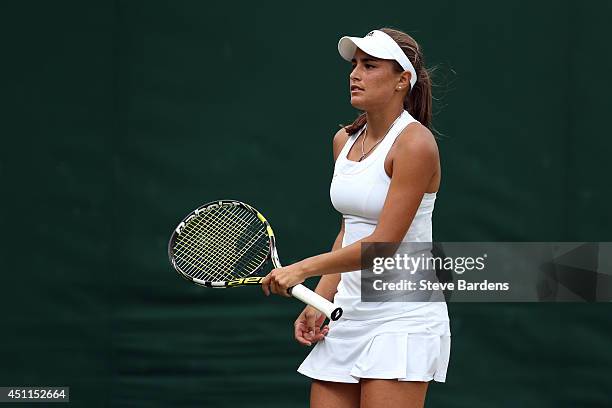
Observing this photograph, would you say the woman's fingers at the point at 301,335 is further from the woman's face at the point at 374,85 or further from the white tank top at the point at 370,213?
the woman's face at the point at 374,85

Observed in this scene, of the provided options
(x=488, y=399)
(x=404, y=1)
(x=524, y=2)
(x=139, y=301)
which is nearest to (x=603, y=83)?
(x=524, y=2)

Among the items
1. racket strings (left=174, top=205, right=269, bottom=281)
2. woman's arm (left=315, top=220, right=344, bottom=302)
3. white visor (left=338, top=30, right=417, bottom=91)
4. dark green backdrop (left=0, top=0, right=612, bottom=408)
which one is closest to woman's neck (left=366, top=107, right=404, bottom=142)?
white visor (left=338, top=30, right=417, bottom=91)

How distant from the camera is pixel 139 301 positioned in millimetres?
4465

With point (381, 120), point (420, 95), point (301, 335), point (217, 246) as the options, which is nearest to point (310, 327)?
point (301, 335)

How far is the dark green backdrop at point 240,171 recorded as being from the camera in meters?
4.42

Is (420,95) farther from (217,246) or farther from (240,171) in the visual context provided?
(240,171)

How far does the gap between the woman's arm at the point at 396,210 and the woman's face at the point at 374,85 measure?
169 millimetres

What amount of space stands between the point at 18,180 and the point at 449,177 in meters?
1.64

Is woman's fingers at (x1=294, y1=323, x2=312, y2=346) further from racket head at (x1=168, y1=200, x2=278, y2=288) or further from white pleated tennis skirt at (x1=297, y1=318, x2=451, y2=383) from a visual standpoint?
racket head at (x1=168, y1=200, x2=278, y2=288)

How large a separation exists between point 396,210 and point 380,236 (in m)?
0.08

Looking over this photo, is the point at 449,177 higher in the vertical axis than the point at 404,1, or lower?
lower

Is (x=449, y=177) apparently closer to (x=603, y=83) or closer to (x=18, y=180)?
(x=603, y=83)

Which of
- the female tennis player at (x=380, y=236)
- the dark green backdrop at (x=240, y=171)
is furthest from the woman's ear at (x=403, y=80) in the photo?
the dark green backdrop at (x=240, y=171)

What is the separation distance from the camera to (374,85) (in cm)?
328
